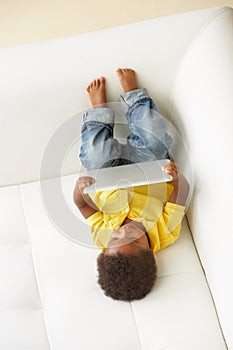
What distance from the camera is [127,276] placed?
1.43 metres

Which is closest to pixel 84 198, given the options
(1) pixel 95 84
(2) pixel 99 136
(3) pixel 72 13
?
(2) pixel 99 136

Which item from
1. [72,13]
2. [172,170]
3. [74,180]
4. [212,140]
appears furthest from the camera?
[72,13]

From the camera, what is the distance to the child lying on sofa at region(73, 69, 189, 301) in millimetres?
1510

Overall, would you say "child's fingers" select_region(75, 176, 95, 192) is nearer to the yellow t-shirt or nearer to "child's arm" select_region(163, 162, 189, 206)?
the yellow t-shirt

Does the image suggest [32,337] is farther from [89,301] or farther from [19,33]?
[19,33]

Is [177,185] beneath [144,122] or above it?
beneath

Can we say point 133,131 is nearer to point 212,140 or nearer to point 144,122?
point 144,122

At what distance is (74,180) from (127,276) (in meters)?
0.31

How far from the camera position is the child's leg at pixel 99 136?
5.00 ft

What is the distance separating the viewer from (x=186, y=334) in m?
1.40

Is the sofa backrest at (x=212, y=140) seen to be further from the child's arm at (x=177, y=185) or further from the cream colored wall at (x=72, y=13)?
the cream colored wall at (x=72, y=13)

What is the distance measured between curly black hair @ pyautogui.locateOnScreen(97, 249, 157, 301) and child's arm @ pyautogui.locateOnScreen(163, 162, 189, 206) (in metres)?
0.16

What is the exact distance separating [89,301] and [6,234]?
261mm

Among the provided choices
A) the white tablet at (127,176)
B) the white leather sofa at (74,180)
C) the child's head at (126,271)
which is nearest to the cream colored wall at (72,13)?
the white leather sofa at (74,180)
